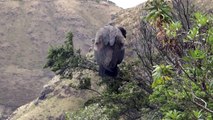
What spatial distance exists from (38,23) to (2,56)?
20073mm

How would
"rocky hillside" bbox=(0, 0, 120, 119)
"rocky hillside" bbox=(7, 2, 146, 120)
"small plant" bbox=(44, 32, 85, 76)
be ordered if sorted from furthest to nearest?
"rocky hillside" bbox=(0, 0, 120, 119)
"rocky hillside" bbox=(7, 2, 146, 120)
"small plant" bbox=(44, 32, 85, 76)

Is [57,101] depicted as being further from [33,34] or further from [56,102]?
[33,34]

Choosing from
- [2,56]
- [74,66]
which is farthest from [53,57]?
[2,56]

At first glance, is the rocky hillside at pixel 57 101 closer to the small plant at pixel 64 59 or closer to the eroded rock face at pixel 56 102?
the eroded rock face at pixel 56 102

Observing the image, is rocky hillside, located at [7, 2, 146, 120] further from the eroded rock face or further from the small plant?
the small plant

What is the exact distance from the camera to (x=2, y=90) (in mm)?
126000

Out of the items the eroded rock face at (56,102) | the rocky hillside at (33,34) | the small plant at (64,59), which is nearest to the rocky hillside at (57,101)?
the eroded rock face at (56,102)

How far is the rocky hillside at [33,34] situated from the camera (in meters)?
128

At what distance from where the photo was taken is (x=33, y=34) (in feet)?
476

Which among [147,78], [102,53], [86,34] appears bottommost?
[86,34]

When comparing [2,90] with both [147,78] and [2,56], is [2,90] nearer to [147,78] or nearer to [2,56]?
[2,56]

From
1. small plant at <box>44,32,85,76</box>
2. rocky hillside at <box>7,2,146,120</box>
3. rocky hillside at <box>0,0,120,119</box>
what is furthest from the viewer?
rocky hillside at <box>0,0,120,119</box>

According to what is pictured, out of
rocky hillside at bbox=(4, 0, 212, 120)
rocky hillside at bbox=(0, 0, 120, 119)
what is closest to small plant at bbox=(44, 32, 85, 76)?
rocky hillside at bbox=(4, 0, 212, 120)

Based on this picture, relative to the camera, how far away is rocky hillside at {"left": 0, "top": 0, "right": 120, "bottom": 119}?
12757 cm
